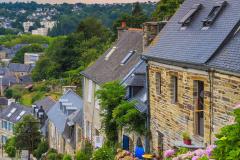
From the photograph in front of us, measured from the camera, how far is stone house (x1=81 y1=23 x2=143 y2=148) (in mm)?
29391

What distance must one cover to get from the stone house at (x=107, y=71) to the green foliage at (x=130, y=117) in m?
3.92

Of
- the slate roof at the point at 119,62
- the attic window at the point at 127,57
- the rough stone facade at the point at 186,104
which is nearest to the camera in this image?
the rough stone facade at the point at 186,104

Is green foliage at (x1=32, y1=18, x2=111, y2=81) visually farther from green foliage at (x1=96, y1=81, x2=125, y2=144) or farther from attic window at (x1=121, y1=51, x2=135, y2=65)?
green foliage at (x1=96, y1=81, x2=125, y2=144)

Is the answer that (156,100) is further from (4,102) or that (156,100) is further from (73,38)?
(4,102)

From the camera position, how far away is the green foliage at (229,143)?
1017cm

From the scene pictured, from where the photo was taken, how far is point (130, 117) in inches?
898

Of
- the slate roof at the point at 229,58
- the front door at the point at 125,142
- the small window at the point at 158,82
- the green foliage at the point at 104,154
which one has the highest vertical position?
the slate roof at the point at 229,58

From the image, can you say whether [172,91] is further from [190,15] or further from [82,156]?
[82,156]

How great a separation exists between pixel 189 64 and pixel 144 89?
23.5ft

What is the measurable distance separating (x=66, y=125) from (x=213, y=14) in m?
24.1

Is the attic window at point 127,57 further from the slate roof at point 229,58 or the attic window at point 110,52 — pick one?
the slate roof at point 229,58

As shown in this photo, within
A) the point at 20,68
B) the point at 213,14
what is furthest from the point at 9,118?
the point at 20,68

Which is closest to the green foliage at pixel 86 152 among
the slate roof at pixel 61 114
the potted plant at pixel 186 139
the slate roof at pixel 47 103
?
the slate roof at pixel 61 114

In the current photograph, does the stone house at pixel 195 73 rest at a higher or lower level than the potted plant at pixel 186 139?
higher
